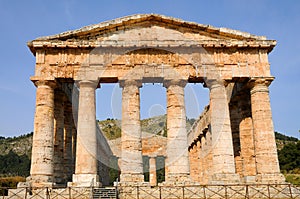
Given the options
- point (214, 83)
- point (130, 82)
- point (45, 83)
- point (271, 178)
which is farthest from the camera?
point (214, 83)

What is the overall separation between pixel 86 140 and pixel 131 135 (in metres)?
2.76

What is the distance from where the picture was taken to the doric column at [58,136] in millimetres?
22812

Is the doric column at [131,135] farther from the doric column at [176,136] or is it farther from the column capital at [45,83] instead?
the column capital at [45,83]

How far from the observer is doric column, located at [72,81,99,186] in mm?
19125

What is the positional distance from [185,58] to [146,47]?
2.69m

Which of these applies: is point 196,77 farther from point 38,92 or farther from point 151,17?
point 38,92

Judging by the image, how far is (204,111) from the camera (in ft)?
101

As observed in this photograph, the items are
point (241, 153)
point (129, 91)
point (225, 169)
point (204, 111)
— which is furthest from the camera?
point (204, 111)

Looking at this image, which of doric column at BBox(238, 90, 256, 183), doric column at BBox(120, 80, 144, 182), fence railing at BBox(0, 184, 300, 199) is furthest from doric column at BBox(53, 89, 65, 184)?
doric column at BBox(238, 90, 256, 183)

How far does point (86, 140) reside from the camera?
781 inches

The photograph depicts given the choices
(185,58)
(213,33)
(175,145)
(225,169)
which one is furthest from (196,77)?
(225,169)

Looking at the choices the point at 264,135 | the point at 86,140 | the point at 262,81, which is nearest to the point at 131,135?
the point at 86,140

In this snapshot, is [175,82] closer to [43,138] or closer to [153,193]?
[153,193]

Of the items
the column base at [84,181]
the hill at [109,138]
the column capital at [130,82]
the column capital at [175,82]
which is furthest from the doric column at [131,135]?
the hill at [109,138]
